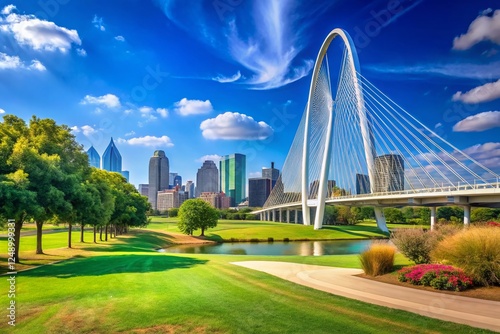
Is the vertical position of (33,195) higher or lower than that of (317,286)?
higher

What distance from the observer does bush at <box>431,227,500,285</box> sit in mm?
10992

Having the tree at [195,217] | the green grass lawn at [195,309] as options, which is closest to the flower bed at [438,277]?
the green grass lawn at [195,309]

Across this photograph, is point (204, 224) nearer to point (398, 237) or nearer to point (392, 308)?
point (398, 237)

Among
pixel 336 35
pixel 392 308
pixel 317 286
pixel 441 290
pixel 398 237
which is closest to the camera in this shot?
pixel 392 308

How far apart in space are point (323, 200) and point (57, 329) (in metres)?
60.7

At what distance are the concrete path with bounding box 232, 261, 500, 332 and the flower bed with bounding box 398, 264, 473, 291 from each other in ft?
1.95

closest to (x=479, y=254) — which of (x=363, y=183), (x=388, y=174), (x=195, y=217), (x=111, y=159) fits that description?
(x=388, y=174)

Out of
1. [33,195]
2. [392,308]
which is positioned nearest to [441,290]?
[392,308]

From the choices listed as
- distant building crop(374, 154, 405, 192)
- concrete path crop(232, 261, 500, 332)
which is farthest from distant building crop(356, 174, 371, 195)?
concrete path crop(232, 261, 500, 332)

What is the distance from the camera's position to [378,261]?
1373 cm

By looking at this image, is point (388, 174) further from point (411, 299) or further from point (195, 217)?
point (411, 299)

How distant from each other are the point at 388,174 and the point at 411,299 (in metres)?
42.4

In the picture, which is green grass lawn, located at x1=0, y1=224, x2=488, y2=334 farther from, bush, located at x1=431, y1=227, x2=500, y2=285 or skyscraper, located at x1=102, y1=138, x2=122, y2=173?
skyscraper, located at x1=102, y1=138, x2=122, y2=173

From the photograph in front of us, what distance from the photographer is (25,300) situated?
9.96 metres
